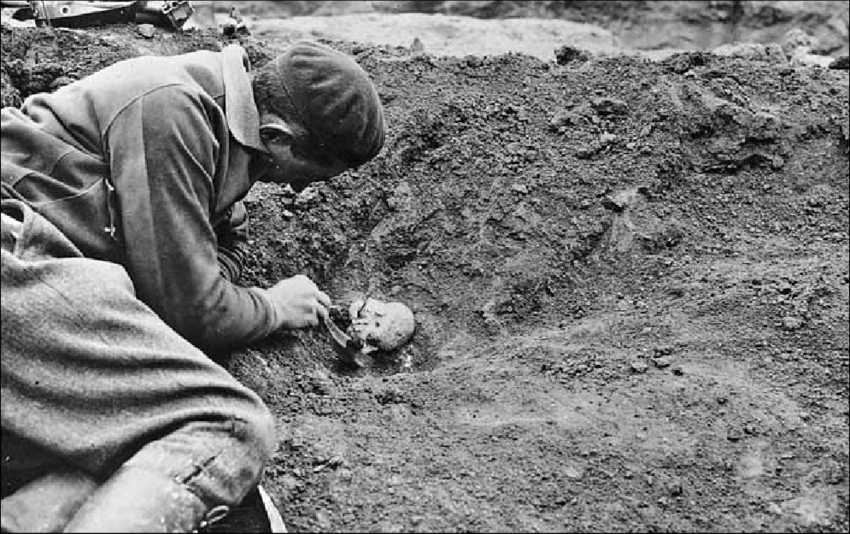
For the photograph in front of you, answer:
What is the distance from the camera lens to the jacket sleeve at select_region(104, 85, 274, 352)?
2.35 meters

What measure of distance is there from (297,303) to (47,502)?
85cm

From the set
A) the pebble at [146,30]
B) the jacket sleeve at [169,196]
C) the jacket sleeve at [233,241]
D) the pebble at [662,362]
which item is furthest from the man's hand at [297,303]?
the pebble at [146,30]

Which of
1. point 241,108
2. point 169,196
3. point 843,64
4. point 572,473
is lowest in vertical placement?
point 572,473

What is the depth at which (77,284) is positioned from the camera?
2.24 metres

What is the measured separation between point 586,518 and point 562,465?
0.16 m

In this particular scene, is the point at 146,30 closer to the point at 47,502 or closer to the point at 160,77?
the point at 160,77

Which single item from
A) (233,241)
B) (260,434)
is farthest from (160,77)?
(260,434)

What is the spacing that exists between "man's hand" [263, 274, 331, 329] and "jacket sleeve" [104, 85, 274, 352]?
31 cm

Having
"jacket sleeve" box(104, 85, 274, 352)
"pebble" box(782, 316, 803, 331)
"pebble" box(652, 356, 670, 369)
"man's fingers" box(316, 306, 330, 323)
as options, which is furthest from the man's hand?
"pebble" box(782, 316, 803, 331)

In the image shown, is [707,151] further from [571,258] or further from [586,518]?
[586,518]

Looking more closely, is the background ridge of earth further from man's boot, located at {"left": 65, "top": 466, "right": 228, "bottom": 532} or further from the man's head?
the man's head

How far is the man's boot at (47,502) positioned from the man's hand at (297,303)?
693mm

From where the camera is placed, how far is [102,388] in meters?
2.19

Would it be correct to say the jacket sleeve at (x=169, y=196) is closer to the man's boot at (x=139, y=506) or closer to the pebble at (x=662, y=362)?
the man's boot at (x=139, y=506)
